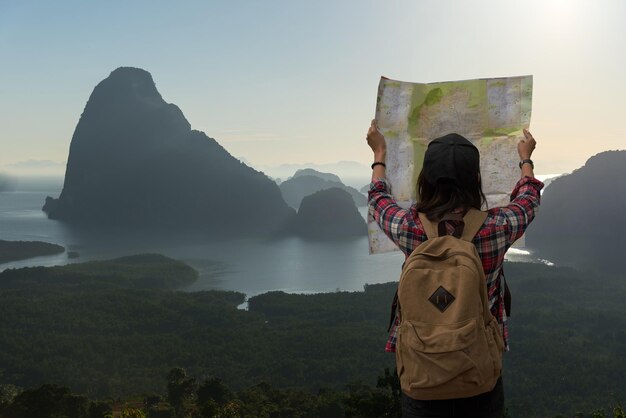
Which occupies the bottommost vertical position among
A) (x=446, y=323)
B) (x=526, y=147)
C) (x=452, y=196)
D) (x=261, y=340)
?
(x=261, y=340)

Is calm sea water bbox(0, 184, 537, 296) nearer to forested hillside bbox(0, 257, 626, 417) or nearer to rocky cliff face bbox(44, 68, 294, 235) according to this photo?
rocky cliff face bbox(44, 68, 294, 235)

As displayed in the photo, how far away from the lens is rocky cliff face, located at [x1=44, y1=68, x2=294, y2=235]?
162 metres

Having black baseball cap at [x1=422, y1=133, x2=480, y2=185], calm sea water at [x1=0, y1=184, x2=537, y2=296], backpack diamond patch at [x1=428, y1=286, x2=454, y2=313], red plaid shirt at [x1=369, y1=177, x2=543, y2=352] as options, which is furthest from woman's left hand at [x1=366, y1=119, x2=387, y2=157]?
calm sea water at [x1=0, y1=184, x2=537, y2=296]

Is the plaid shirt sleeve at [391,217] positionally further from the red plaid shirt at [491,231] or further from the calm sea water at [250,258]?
the calm sea water at [250,258]

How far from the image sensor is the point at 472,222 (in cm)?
212

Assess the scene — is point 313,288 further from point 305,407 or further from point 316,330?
point 305,407

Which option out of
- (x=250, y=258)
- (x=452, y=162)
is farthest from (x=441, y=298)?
(x=250, y=258)

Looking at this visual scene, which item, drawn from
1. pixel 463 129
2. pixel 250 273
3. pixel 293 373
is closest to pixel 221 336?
pixel 293 373

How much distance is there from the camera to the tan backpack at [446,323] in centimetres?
194

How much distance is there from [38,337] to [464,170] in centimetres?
6577

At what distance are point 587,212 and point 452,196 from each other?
150951 millimetres

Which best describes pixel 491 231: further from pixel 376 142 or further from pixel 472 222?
pixel 376 142

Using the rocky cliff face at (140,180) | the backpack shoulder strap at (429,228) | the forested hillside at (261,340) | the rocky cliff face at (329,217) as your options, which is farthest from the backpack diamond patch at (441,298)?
the rocky cliff face at (140,180)

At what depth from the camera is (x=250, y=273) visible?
105188 mm
